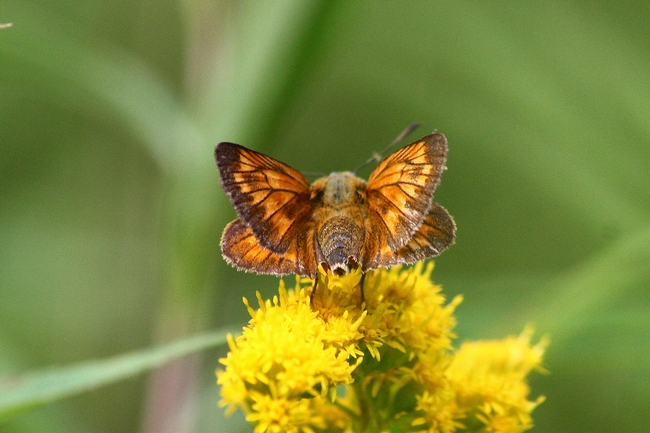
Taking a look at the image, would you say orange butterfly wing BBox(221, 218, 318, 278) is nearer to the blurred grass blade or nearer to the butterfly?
the butterfly

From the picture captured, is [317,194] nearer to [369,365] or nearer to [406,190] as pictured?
[406,190]

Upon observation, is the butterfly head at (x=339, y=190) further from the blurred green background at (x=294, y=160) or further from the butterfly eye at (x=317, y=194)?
the blurred green background at (x=294, y=160)

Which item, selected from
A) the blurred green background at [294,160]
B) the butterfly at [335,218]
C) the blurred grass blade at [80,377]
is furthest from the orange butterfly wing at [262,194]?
the blurred green background at [294,160]

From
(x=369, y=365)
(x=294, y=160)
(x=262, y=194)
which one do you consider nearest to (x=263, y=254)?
(x=262, y=194)

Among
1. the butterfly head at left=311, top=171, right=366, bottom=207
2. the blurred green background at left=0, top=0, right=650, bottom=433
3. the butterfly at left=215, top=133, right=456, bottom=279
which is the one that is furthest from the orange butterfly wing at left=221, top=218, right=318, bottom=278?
the blurred green background at left=0, top=0, right=650, bottom=433

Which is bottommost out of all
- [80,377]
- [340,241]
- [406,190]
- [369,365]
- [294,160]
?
[80,377]
